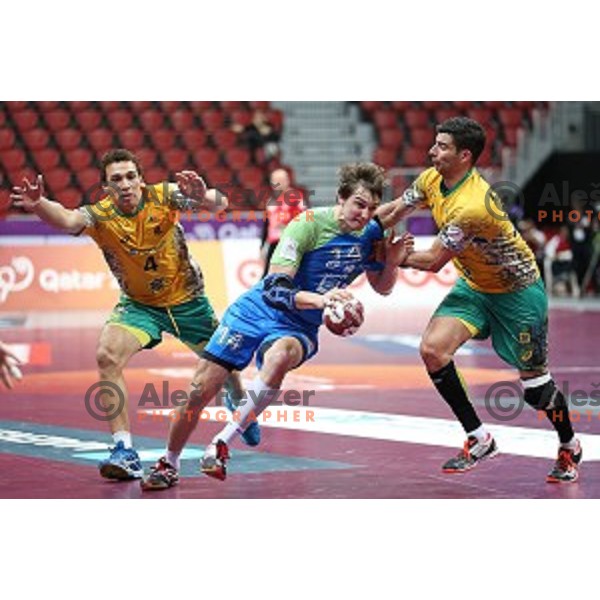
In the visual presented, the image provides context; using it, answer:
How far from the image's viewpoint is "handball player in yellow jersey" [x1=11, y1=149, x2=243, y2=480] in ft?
27.5

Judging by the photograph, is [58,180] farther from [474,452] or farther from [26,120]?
[474,452]

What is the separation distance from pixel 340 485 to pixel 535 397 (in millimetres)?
1232

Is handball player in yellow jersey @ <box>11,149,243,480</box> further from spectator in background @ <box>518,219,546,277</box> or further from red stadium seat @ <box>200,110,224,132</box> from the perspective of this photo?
red stadium seat @ <box>200,110,224,132</box>

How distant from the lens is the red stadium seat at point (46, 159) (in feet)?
84.6

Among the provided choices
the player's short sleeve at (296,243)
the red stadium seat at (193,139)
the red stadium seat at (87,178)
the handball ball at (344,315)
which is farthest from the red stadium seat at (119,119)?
the handball ball at (344,315)

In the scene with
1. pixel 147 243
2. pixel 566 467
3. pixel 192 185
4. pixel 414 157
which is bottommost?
pixel 566 467

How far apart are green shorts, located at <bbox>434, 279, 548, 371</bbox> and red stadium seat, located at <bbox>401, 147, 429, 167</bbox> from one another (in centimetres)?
1865

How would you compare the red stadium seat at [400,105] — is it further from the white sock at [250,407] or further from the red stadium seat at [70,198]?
the white sock at [250,407]

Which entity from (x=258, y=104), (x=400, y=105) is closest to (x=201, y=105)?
(x=258, y=104)

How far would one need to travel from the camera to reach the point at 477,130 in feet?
27.4

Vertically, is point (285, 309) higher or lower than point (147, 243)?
lower

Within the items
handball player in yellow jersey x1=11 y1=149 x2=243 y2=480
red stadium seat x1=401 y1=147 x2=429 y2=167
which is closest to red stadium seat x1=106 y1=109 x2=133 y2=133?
red stadium seat x1=401 y1=147 x2=429 y2=167

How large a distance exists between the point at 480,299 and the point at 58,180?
58.4ft

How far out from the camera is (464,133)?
326 inches
